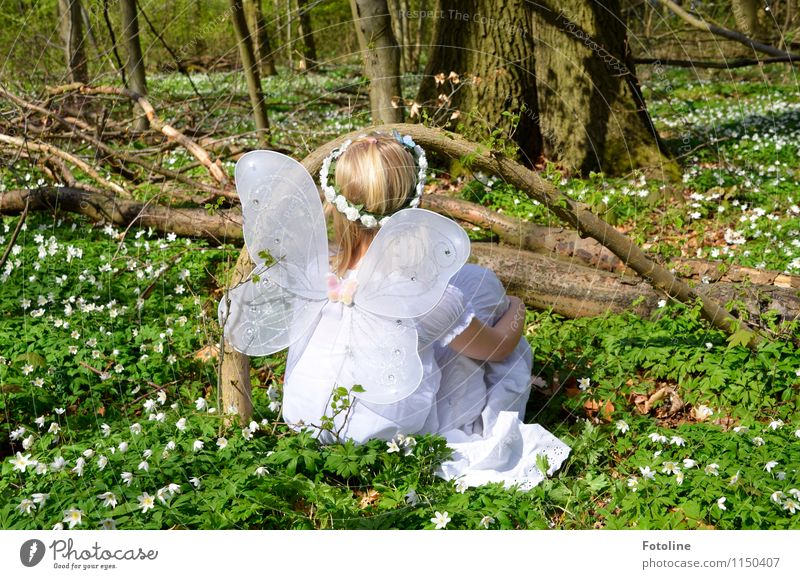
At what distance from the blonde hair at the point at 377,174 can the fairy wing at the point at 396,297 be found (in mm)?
103

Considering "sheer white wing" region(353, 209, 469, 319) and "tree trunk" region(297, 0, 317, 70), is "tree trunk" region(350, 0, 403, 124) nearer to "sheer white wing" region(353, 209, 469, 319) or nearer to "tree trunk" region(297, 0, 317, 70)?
"tree trunk" region(297, 0, 317, 70)

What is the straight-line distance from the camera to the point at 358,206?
2.34 metres

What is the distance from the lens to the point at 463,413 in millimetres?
2615

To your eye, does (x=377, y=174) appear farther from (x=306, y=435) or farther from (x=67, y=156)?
(x=67, y=156)

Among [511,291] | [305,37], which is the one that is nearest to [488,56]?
[511,291]

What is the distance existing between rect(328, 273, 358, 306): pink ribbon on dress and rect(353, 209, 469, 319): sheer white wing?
0.02 meters

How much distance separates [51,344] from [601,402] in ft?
7.91

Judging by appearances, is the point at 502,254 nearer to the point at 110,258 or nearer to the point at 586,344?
the point at 586,344

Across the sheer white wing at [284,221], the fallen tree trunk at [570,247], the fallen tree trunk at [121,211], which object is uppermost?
the sheer white wing at [284,221]

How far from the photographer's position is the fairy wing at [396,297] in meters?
2.24

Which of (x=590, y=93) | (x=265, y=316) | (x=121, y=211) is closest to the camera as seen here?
(x=265, y=316)

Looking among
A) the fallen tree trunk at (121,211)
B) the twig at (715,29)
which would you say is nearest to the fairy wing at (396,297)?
the fallen tree trunk at (121,211)

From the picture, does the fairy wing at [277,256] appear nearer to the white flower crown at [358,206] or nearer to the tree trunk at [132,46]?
the white flower crown at [358,206]

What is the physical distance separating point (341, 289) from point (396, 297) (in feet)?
0.71
